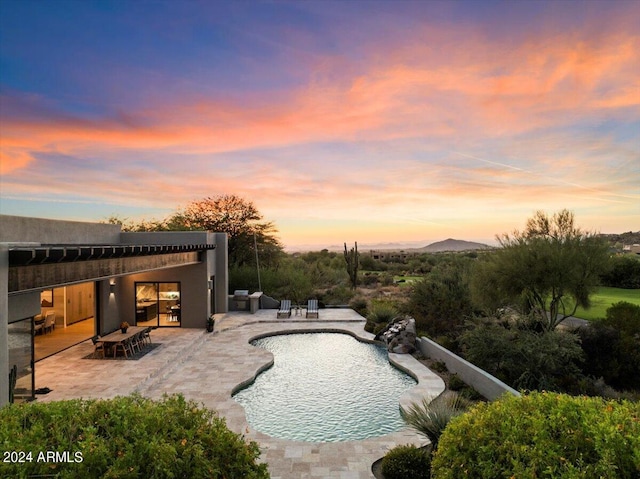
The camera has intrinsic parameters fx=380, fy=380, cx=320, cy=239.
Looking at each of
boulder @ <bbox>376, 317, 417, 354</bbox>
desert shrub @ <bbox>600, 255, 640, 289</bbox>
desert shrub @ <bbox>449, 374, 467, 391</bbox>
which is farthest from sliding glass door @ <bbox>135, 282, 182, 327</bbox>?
desert shrub @ <bbox>600, 255, 640, 289</bbox>

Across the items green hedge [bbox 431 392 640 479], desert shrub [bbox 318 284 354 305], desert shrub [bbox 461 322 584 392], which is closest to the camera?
green hedge [bbox 431 392 640 479]

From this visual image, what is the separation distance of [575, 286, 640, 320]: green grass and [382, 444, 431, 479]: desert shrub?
10.7m

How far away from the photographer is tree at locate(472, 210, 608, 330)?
11.9 metres

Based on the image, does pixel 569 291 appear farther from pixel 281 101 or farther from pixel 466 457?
pixel 281 101

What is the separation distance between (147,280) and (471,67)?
15.2 metres

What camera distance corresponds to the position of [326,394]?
981 centimetres

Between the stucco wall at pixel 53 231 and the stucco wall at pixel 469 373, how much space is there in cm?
1285

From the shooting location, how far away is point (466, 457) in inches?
147

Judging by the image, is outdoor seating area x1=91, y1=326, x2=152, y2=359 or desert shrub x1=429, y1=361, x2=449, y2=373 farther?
outdoor seating area x1=91, y1=326, x2=152, y2=359

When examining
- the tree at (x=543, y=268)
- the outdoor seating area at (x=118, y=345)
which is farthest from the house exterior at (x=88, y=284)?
the tree at (x=543, y=268)

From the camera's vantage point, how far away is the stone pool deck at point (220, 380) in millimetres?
6434

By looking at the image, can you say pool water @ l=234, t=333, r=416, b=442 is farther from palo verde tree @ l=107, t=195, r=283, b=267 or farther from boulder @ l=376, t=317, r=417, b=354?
palo verde tree @ l=107, t=195, r=283, b=267

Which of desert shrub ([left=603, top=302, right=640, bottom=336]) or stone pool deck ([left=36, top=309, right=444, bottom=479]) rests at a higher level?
desert shrub ([left=603, top=302, right=640, bottom=336])

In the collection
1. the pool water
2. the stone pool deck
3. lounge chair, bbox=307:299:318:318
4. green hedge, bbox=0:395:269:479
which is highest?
green hedge, bbox=0:395:269:479
